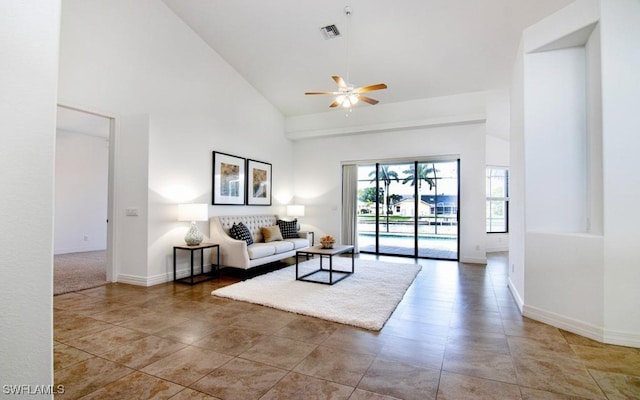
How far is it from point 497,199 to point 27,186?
9.52 meters

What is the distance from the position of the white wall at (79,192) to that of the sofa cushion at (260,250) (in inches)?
204

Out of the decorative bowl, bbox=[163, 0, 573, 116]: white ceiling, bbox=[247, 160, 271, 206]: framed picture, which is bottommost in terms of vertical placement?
the decorative bowl

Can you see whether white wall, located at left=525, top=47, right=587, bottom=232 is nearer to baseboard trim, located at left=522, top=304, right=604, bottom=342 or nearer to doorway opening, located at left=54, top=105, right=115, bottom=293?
baseboard trim, located at left=522, top=304, right=604, bottom=342

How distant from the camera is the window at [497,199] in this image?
28.0 ft

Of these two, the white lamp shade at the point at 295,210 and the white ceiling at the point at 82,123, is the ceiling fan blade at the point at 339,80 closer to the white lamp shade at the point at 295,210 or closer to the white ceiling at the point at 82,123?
the white lamp shade at the point at 295,210

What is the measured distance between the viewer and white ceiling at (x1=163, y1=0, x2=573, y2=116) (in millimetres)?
4340

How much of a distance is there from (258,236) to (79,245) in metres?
4.87

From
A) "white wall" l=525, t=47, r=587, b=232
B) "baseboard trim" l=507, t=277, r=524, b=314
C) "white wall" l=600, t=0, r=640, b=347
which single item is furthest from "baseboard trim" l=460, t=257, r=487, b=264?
"white wall" l=600, t=0, r=640, b=347

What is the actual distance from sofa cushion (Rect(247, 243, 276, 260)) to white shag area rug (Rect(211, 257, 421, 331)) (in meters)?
0.35

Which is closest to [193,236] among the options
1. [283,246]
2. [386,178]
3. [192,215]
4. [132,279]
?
[192,215]

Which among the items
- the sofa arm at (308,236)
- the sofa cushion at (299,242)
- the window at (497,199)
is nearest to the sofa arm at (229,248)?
the sofa cushion at (299,242)

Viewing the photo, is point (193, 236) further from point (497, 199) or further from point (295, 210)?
point (497, 199)

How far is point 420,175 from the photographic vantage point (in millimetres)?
7297

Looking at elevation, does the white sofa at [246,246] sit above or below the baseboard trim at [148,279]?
above
